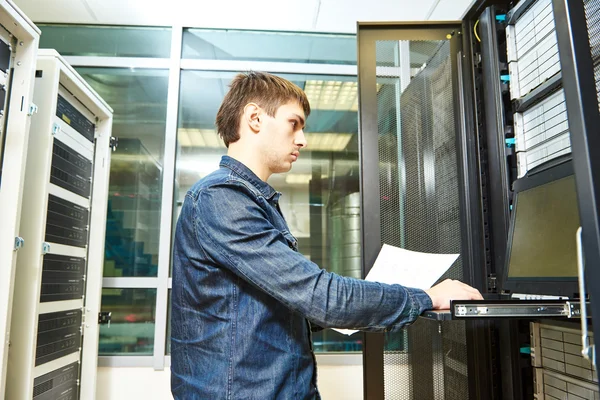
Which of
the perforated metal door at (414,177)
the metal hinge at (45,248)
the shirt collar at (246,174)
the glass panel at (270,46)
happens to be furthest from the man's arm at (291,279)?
the glass panel at (270,46)

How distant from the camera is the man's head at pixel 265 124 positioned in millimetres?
956

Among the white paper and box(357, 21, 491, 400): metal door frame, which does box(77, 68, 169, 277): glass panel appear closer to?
box(357, 21, 491, 400): metal door frame

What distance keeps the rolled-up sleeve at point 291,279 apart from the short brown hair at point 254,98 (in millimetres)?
268

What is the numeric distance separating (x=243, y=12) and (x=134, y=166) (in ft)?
3.59

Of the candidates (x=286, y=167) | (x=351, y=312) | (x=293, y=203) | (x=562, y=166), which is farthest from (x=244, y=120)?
(x=293, y=203)

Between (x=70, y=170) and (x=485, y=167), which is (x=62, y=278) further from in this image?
(x=485, y=167)

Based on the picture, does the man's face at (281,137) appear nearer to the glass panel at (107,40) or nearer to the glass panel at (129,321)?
the glass panel at (129,321)

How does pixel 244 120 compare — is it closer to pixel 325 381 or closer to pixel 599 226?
pixel 599 226

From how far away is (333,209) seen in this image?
2627mm

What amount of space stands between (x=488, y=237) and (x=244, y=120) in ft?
2.46

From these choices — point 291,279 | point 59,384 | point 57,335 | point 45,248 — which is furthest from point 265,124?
point 59,384

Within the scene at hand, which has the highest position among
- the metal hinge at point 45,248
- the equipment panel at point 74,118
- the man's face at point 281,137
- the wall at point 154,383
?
the equipment panel at point 74,118

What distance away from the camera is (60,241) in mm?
1763

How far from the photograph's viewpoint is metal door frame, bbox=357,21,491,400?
4.10ft
